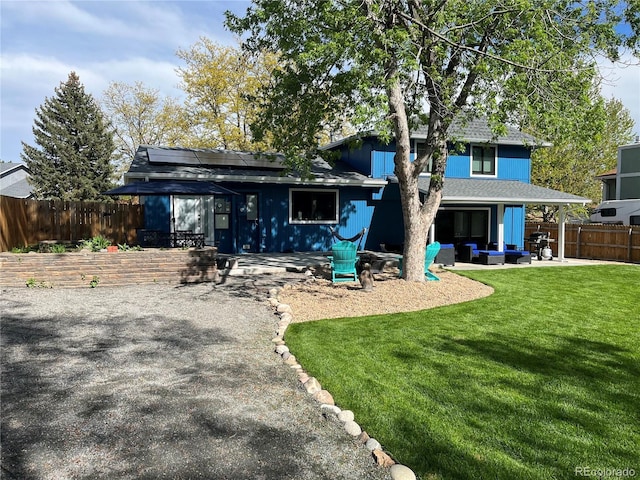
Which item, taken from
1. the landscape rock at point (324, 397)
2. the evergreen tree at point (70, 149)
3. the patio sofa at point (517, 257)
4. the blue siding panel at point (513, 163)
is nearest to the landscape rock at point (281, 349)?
the landscape rock at point (324, 397)

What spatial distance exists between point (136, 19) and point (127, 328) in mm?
7315

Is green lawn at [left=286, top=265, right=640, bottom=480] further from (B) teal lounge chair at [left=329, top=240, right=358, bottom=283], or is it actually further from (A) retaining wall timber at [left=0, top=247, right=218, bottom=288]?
(A) retaining wall timber at [left=0, top=247, right=218, bottom=288]

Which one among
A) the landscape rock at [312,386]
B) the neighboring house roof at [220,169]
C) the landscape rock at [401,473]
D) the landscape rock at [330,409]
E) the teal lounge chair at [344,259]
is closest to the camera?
the landscape rock at [401,473]

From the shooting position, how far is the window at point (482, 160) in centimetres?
1766

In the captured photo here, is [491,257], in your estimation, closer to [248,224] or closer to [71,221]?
[248,224]

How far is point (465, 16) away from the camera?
884 centimetres

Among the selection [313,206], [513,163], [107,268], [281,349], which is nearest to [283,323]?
[281,349]

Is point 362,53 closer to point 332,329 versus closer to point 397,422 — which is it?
point 332,329

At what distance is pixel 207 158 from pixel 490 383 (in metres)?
13.9

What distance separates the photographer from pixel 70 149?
34219 mm

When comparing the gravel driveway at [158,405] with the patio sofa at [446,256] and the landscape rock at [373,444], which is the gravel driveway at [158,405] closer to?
the landscape rock at [373,444]

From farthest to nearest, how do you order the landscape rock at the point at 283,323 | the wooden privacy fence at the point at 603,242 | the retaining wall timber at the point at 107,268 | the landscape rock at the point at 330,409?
the wooden privacy fence at the point at 603,242
the retaining wall timber at the point at 107,268
the landscape rock at the point at 283,323
the landscape rock at the point at 330,409

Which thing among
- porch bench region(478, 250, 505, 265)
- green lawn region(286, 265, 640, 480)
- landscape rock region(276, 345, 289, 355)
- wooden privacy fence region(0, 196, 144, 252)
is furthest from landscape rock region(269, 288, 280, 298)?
porch bench region(478, 250, 505, 265)

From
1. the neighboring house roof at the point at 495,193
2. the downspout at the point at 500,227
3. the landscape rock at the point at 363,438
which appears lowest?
the landscape rock at the point at 363,438
